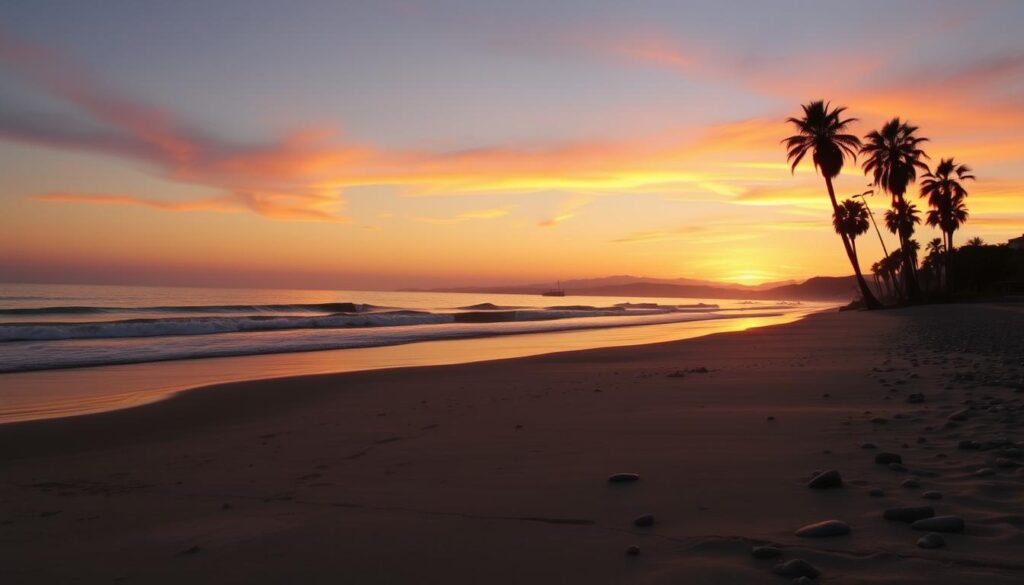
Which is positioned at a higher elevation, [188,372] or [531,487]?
[531,487]

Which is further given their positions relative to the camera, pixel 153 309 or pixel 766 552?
pixel 153 309

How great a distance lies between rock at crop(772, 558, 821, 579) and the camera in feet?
8.93

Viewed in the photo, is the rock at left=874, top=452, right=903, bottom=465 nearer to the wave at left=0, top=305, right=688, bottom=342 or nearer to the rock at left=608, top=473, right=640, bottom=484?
the rock at left=608, top=473, right=640, bottom=484

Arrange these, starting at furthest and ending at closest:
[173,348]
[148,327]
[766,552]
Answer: [148,327] → [173,348] → [766,552]

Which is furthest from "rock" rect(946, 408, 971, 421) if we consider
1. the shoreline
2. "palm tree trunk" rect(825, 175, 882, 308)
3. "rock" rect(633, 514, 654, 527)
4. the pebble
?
"palm tree trunk" rect(825, 175, 882, 308)

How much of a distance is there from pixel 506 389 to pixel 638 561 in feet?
23.1

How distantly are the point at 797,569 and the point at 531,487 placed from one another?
1967 mm

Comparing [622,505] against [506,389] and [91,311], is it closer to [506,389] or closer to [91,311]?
[506,389]

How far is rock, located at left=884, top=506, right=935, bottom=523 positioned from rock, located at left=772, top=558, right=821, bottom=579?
828 millimetres

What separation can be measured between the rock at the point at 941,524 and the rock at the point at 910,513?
0.09 meters

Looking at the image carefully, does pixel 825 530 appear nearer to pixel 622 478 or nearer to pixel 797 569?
pixel 797 569

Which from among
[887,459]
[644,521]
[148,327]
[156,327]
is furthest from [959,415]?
[156,327]

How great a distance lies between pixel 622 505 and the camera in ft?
12.7

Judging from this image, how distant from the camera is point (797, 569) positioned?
9.02ft
